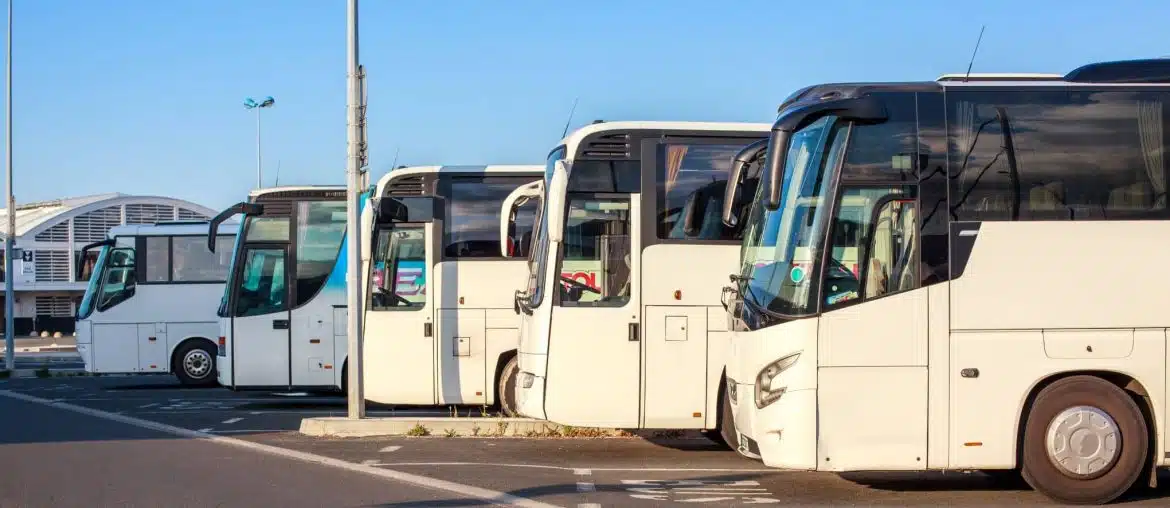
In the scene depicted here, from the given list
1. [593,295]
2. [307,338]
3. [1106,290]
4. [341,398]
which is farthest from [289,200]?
[1106,290]

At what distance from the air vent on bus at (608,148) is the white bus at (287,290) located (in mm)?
7502

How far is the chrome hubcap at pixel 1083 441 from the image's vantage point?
9.84 metres

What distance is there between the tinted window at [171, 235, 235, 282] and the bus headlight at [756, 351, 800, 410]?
17.8 meters

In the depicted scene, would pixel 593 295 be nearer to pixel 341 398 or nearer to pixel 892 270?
pixel 892 270

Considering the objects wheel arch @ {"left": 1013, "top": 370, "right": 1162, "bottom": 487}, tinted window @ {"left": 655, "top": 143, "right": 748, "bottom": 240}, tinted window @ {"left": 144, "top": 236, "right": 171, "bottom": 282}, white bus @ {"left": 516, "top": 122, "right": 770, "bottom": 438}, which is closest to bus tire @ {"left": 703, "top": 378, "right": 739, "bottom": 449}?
white bus @ {"left": 516, "top": 122, "right": 770, "bottom": 438}

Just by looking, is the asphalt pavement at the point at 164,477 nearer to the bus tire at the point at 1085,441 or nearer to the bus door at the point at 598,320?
the bus door at the point at 598,320

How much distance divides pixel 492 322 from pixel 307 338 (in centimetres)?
471

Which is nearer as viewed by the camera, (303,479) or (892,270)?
(892,270)

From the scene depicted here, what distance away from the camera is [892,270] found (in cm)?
995

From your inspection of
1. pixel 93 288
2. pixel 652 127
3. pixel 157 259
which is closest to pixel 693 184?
pixel 652 127

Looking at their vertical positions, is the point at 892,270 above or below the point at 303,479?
above

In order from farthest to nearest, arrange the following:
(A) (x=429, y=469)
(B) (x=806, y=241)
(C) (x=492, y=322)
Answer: (C) (x=492, y=322) < (A) (x=429, y=469) < (B) (x=806, y=241)

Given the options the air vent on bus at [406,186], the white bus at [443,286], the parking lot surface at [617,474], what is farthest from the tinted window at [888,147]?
the air vent on bus at [406,186]

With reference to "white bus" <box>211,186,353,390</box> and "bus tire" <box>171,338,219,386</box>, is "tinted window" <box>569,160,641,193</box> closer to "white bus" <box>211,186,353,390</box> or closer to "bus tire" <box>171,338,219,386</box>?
"white bus" <box>211,186,353,390</box>
